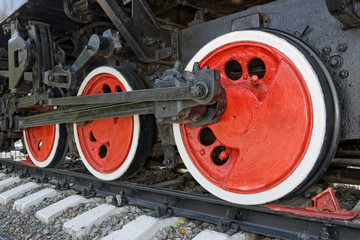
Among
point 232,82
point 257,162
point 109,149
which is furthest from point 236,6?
point 109,149

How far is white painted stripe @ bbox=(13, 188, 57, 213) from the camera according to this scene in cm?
265

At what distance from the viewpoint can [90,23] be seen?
323 centimetres

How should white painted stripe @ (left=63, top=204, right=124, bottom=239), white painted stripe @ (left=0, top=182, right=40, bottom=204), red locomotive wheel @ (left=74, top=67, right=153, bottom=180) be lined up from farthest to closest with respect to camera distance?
white painted stripe @ (left=0, top=182, right=40, bottom=204) → red locomotive wheel @ (left=74, top=67, right=153, bottom=180) → white painted stripe @ (left=63, top=204, right=124, bottom=239)

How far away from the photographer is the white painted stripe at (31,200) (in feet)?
8.69

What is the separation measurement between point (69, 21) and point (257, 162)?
2578 mm

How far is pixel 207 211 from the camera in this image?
199 cm

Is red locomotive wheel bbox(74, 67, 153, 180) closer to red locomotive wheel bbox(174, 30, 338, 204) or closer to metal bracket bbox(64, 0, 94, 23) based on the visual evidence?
metal bracket bbox(64, 0, 94, 23)

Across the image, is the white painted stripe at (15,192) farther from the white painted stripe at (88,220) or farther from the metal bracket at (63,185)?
the white painted stripe at (88,220)

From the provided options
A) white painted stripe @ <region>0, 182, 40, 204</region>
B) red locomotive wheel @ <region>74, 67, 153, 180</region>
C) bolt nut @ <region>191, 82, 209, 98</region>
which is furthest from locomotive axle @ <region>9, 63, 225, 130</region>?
white painted stripe @ <region>0, 182, 40, 204</region>

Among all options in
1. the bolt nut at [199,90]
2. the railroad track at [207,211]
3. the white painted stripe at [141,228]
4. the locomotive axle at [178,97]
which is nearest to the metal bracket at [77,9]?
the locomotive axle at [178,97]

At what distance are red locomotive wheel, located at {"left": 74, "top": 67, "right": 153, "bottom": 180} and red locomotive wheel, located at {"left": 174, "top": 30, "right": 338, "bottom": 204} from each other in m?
0.67

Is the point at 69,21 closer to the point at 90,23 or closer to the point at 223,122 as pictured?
the point at 90,23

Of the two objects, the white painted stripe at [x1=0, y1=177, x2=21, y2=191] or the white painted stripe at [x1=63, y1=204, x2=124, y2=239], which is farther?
the white painted stripe at [x1=0, y1=177, x2=21, y2=191]

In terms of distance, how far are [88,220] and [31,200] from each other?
90 centimetres
